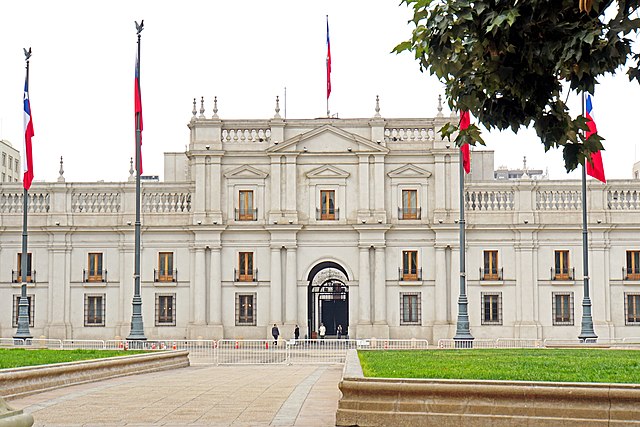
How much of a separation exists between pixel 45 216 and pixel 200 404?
4416 cm

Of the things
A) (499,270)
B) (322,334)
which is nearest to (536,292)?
(499,270)

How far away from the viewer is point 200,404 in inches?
701

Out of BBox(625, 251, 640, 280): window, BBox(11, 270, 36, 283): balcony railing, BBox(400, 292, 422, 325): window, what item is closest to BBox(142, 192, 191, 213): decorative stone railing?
BBox(11, 270, 36, 283): balcony railing

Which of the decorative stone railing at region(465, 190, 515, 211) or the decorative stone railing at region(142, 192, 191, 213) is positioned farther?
the decorative stone railing at region(142, 192, 191, 213)

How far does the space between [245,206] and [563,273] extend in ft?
60.2

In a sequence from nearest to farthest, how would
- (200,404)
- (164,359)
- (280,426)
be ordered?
1. (280,426)
2. (200,404)
3. (164,359)

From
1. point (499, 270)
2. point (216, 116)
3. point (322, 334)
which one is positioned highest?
point (216, 116)

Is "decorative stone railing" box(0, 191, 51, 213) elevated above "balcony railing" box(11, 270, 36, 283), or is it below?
above

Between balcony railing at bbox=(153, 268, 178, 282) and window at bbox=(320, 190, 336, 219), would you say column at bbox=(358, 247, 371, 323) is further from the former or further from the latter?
balcony railing at bbox=(153, 268, 178, 282)

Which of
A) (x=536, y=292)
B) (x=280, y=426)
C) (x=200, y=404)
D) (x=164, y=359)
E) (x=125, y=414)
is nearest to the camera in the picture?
(x=280, y=426)

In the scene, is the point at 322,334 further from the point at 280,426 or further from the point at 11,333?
the point at 280,426

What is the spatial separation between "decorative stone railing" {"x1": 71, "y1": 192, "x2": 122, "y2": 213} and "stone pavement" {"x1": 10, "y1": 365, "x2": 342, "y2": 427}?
3594 centimetres

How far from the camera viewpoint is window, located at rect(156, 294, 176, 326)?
58844 millimetres

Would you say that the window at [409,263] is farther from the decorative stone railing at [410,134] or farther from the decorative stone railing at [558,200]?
the decorative stone railing at [558,200]
